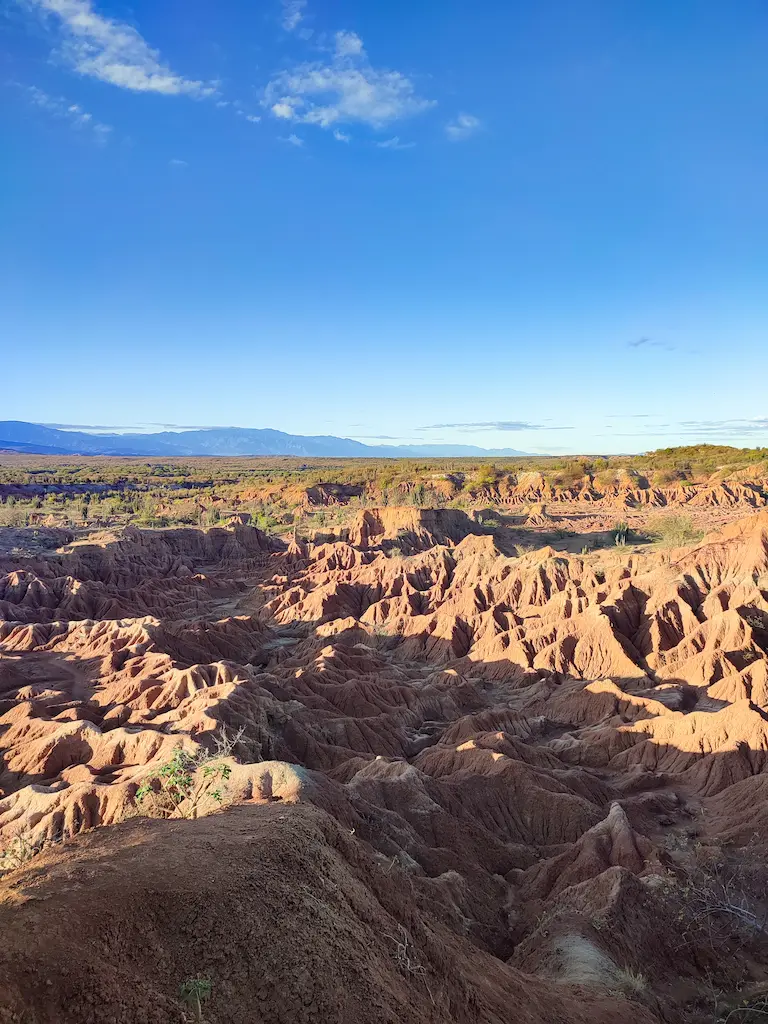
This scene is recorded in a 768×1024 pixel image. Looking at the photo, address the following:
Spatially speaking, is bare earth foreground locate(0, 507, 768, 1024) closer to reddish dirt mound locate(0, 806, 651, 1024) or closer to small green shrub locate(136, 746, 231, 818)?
reddish dirt mound locate(0, 806, 651, 1024)

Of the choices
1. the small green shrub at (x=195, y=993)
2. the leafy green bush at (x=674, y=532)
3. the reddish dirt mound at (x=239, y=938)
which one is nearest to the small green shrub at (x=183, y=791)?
the reddish dirt mound at (x=239, y=938)

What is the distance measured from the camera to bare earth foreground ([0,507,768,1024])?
26.1 ft

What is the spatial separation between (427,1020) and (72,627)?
143 feet

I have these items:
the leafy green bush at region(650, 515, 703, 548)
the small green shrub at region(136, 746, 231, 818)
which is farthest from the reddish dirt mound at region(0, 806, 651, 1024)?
the leafy green bush at region(650, 515, 703, 548)

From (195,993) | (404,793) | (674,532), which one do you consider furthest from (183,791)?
(674,532)

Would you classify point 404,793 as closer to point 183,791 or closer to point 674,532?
point 183,791

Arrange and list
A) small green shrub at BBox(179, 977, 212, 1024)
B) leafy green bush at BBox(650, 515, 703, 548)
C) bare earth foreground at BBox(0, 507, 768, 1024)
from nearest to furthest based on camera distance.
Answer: small green shrub at BBox(179, 977, 212, 1024) → bare earth foreground at BBox(0, 507, 768, 1024) → leafy green bush at BBox(650, 515, 703, 548)

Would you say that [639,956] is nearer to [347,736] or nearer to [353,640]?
[347,736]

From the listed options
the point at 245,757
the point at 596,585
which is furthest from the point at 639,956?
the point at 596,585

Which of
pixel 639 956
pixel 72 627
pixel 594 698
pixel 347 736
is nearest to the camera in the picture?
pixel 639 956

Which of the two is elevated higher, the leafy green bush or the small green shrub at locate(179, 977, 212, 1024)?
the small green shrub at locate(179, 977, 212, 1024)

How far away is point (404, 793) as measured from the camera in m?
22.1

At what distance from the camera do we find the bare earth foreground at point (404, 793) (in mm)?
7961

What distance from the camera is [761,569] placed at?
45.9 meters
